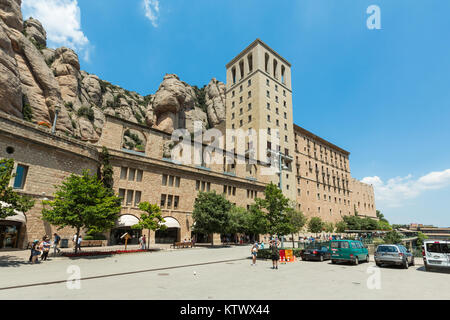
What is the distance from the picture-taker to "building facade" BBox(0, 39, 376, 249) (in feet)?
69.1

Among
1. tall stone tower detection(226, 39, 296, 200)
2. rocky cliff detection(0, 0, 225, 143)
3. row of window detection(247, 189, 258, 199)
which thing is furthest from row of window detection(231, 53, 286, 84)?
row of window detection(247, 189, 258, 199)

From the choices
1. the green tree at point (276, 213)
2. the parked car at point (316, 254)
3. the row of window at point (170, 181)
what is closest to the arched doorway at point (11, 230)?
the row of window at point (170, 181)

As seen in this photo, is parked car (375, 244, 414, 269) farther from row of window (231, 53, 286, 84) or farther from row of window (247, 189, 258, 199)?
row of window (231, 53, 286, 84)

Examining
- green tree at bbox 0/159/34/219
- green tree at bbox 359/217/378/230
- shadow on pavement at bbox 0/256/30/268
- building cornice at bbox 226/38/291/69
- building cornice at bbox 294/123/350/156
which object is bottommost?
shadow on pavement at bbox 0/256/30/268

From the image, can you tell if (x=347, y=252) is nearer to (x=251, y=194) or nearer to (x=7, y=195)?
(x=7, y=195)

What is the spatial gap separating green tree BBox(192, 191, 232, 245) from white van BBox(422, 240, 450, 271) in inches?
826

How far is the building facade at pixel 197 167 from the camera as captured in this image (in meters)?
21.0

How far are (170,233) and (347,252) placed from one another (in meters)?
23.8

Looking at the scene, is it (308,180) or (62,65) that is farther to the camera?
(308,180)

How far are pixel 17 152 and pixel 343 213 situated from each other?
8240 centimetres

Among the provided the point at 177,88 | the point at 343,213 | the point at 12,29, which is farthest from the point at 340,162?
the point at 12,29

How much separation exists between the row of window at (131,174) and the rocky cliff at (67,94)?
10.4m
